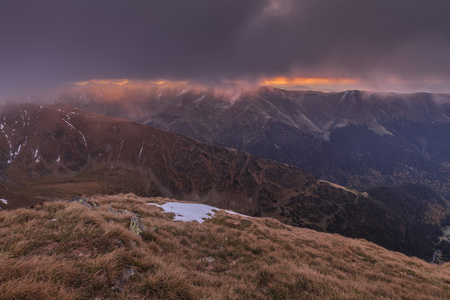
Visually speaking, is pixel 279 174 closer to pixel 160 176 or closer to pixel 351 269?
pixel 160 176

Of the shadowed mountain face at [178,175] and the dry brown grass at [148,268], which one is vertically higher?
the dry brown grass at [148,268]

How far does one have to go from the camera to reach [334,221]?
159625mm

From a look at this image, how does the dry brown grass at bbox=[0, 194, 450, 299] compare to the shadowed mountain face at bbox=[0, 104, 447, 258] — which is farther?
the shadowed mountain face at bbox=[0, 104, 447, 258]

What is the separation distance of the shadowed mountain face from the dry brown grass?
151 metres

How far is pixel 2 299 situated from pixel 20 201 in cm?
13585

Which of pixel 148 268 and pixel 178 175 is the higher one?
pixel 148 268

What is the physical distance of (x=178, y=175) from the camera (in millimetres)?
175750

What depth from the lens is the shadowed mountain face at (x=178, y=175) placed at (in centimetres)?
15812

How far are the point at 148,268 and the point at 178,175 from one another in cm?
17739

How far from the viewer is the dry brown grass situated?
3.62m

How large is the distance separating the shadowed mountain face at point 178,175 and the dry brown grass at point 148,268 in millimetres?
151126

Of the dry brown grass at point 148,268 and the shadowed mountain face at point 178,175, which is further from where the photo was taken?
the shadowed mountain face at point 178,175

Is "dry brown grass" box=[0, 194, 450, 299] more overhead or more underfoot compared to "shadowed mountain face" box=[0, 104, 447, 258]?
more overhead

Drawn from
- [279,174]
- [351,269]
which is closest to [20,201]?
[351,269]
